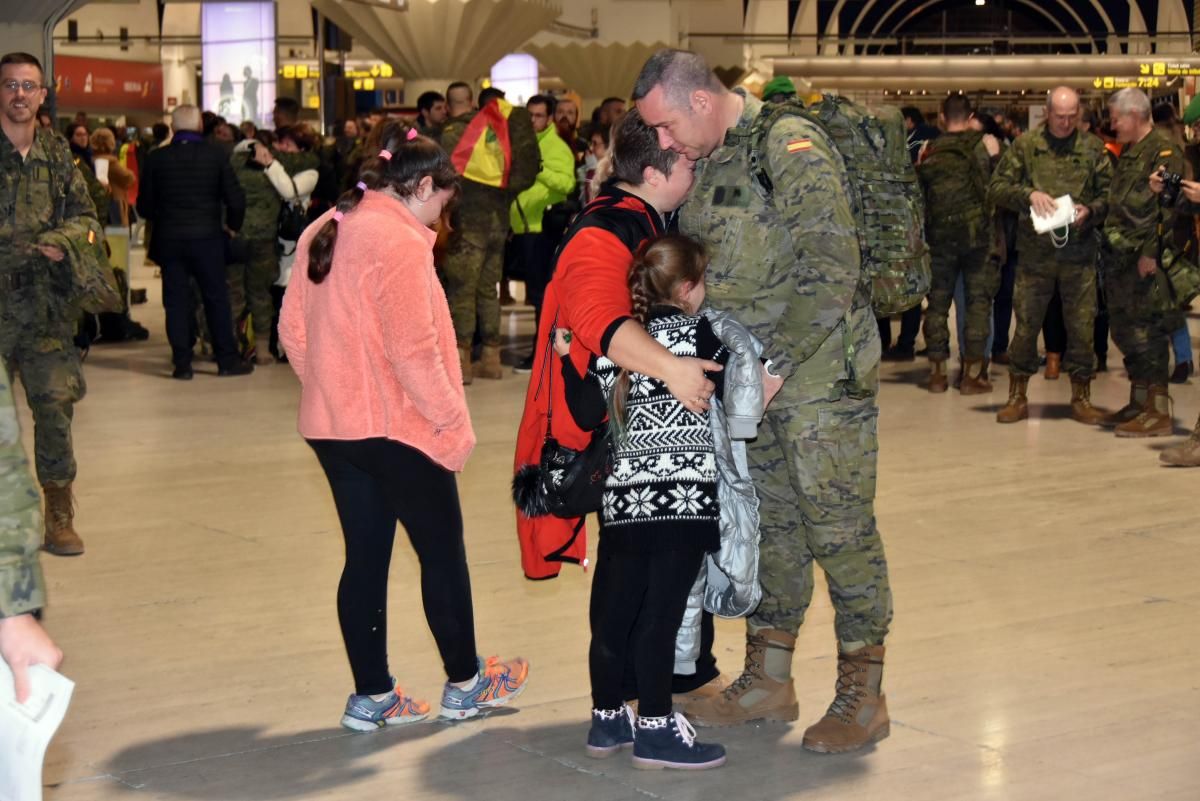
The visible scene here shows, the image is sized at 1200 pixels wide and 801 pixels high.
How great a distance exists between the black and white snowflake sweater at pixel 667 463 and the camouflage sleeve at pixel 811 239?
17 cm

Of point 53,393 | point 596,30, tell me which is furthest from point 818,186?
point 596,30

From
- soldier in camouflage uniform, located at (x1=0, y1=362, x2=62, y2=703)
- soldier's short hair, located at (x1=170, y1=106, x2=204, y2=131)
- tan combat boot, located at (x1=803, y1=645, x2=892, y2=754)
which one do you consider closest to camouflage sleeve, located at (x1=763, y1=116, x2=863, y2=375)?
tan combat boot, located at (x1=803, y1=645, x2=892, y2=754)

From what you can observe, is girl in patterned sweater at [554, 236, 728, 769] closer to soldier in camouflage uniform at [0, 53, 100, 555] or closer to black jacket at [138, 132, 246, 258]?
soldier in camouflage uniform at [0, 53, 100, 555]

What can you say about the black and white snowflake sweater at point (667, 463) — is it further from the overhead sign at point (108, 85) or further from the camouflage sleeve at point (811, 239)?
the overhead sign at point (108, 85)

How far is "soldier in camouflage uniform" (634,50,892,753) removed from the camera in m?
3.69

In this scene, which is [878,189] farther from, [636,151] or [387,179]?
[387,179]

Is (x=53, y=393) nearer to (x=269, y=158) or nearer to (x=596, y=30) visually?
(x=269, y=158)

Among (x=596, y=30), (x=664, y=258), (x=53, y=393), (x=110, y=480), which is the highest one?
(x=596, y=30)

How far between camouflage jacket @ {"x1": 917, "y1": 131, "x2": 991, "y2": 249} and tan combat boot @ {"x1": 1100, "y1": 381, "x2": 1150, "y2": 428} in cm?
143

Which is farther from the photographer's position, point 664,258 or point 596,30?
point 596,30

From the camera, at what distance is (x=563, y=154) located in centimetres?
1107

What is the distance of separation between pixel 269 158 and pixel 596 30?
19.8 meters

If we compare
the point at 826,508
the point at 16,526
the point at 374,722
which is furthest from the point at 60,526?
the point at 16,526

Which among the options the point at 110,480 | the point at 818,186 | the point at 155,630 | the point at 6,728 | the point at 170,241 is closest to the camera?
the point at 6,728
